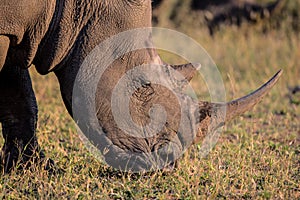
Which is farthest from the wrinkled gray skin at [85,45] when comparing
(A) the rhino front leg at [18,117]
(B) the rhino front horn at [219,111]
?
(A) the rhino front leg at [18,117]

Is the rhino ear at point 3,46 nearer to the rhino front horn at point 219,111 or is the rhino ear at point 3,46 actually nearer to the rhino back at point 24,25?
the rhino back at point 24,25

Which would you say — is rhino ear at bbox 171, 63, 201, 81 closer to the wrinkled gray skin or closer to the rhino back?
the wrinkled gray skin

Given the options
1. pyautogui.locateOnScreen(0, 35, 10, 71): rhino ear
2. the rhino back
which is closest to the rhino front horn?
the rhino back

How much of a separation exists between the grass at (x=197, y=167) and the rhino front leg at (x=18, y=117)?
0.24 m

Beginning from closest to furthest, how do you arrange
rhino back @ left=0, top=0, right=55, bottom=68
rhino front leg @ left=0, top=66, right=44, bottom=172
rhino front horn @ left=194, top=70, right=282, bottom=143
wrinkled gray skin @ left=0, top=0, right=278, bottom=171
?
1. rhino back @ left=0, top=0, right=55, bottom=68
2. wrinkled gray skin @ left=0, top=0, right=278, bottom=171
3. rhino front horn @ left=194, top=70, right=282, bottom=143
4. rhino front leg @ left=0, top=66, right=44, bottom=172

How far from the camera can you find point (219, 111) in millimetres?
4625

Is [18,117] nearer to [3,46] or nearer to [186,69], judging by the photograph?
[3,46]

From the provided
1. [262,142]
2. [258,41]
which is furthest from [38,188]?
[258,41]

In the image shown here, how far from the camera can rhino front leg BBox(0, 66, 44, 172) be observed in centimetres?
489

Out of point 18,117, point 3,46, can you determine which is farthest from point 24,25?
point 18,117

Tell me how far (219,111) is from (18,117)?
1439mm

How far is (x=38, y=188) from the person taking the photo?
4215mm

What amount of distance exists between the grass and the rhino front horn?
0.29m

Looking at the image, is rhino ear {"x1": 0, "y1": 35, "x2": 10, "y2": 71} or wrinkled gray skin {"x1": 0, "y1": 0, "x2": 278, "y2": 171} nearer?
rhino ear {"x1": 0, "y1": 35, "x2": 10, "y2": 71}
